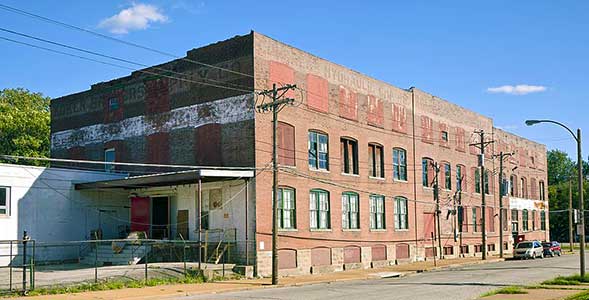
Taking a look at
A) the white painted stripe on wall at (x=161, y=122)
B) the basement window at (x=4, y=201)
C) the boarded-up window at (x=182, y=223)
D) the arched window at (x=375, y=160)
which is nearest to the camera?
the basement window at (x=4, y=201)

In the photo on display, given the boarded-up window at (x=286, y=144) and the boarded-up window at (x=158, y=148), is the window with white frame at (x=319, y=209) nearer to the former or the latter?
the boarded-up window at (x=286, y=144)

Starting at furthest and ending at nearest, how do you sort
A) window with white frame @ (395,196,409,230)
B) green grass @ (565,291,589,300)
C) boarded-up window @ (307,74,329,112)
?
window with white frame @ (395,196,409,230), boarded-up window @ (307,74,329,112), green grass @ (565,291,589,300)

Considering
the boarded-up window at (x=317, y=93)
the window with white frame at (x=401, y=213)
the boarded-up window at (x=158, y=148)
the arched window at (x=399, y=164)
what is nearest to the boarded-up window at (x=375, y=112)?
the arched window at (x=399, y=164)

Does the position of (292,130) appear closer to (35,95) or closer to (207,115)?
(207,115)

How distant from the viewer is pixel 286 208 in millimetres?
36312

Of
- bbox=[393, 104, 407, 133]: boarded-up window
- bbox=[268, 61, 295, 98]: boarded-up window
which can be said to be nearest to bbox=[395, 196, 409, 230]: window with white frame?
bbox=[393, 104, 407, 133]: boarded-up window

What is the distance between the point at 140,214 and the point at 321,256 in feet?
34.3

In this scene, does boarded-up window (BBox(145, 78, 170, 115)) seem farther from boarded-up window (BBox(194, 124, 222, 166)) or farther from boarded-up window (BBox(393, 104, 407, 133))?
boarded-up window (BBox(393, 104, 407, 133))

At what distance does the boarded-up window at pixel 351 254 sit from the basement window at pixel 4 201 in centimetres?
1884

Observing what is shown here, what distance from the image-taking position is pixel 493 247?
207 ft

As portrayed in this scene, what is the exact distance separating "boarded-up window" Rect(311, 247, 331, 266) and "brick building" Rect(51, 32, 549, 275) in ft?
0.18

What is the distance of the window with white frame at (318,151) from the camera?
127 ft

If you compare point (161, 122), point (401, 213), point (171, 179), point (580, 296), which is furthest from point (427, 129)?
point (580, 296)

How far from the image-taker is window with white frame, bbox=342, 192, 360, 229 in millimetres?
Answer: 41344
